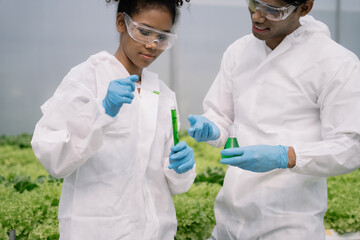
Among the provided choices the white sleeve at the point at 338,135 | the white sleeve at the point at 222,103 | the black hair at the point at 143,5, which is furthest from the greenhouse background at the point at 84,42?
the white sleeve at the point at 338,135

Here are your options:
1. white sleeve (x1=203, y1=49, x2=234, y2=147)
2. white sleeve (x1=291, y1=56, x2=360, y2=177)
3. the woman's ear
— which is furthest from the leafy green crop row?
the woman's ear

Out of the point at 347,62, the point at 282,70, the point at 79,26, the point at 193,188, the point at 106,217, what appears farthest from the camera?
the point at 79,26

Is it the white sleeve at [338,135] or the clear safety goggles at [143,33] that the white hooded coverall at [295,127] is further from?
the clear safety goggles at [143,33]

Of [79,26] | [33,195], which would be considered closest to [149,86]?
[33,195]

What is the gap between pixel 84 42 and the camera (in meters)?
8.46

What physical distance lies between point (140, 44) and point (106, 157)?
58cm

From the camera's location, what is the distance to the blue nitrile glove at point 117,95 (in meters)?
1.87

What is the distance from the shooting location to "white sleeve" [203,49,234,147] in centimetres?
263

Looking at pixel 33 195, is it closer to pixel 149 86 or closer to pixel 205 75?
pixel 149 86

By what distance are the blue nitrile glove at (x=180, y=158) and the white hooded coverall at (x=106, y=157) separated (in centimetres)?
14

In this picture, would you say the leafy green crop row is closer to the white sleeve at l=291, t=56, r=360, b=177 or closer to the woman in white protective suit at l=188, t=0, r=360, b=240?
the woman in white protective suit at l=188, t=0, r=360, b=240

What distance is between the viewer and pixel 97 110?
6.27ft

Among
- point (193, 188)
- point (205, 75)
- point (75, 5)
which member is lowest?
point (205, 75)

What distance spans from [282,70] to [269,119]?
10.6 inches
